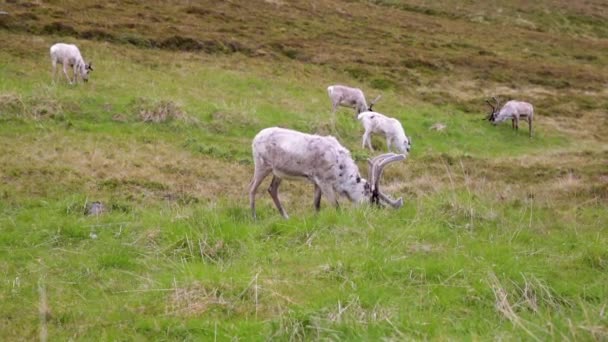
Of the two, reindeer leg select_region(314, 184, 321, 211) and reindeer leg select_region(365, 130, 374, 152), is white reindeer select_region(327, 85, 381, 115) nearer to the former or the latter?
reindeer leg select_region(365, 130, 374, 152)

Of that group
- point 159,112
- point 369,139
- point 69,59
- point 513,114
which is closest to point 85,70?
point 69,59

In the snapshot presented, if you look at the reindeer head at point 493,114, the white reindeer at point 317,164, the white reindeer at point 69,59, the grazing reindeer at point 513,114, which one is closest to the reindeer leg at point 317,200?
the white reindeer at point 317,164

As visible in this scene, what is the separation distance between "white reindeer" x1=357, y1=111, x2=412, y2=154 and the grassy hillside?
83 centimetres

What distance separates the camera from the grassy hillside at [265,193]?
5727mm

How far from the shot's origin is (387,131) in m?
20.4

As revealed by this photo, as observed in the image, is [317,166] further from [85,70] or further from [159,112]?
[85,70]

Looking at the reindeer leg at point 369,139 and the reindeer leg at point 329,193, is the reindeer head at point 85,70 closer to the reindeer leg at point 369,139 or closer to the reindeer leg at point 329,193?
the reindeer leg at point 369,139

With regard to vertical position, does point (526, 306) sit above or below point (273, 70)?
above

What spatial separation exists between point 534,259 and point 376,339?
2.95m

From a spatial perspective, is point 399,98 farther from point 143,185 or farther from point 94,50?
point 143,185

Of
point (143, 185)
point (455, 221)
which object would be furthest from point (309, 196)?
Result: point (455, 221)

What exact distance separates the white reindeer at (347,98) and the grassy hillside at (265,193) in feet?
1.82

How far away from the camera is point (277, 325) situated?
5.23 meters

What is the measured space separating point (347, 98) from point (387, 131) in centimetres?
515
